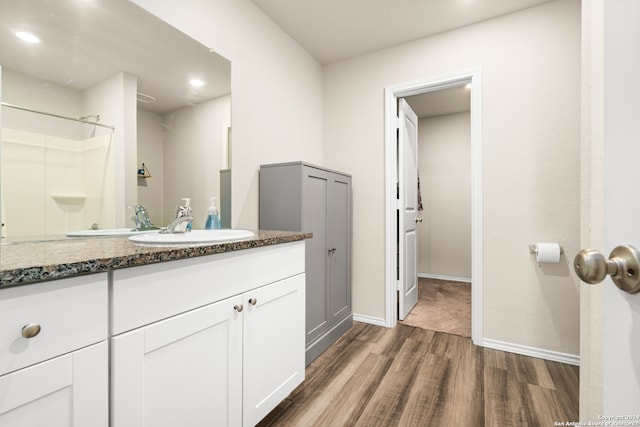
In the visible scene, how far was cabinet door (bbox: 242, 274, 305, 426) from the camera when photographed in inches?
46.5

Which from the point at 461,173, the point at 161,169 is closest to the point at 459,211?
the point at 461,173

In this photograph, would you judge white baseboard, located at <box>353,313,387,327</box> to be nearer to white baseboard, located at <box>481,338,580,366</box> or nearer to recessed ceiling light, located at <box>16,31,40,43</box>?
white baseboard, located at <box>481,338,580,366</box>

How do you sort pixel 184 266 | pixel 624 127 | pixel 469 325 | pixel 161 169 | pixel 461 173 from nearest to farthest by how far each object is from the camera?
1. pixel 624 127
2. pixel 184 266
3. pixel 161 169
4. pixel 469 325
5. pixel 461 173

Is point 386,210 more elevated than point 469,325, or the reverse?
point 386,210

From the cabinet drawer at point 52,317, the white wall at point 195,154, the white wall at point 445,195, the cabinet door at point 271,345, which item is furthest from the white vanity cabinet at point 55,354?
the white wall at point 445,195

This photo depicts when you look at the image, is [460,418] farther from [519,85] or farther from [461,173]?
[461,173]

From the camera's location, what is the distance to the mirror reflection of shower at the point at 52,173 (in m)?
1.05

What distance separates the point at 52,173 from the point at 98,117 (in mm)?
302

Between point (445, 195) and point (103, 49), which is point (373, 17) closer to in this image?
point (103, 49)

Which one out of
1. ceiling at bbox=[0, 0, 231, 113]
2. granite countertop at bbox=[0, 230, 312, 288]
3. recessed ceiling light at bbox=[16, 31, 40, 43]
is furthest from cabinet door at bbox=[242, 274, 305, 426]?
recessed ceiling light at bbox=[16, 31, 40, 43]

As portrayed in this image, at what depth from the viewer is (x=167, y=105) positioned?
1.59m

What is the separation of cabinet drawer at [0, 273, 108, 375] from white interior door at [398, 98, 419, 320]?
2.31 meters

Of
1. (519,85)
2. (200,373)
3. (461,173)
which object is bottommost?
(200,373)

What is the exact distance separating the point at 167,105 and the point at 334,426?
1843 millimetres
